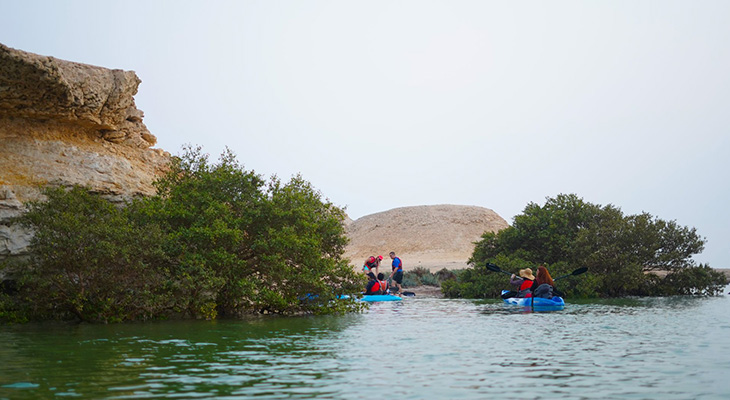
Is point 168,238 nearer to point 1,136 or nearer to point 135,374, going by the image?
point 1,136

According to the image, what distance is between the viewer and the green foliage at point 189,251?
1862 centimetres

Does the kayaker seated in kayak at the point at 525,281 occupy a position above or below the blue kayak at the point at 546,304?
above

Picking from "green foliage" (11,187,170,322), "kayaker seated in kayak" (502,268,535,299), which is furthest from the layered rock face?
"kayaker seated in kayak" (502,268,535,299)

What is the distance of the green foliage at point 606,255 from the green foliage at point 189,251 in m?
13.7

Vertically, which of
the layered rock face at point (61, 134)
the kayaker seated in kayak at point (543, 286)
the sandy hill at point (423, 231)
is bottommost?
the kayaker seated in kayak at point (543, 286)

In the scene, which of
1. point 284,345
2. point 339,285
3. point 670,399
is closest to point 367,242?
point 339,285

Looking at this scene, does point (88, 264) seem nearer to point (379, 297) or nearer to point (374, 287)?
point (379, 297)

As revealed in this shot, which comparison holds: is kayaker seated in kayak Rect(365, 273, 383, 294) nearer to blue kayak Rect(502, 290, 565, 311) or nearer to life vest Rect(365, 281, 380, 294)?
life vest Rect(365, 281, 380, 294)

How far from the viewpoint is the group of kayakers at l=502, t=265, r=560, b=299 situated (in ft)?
85.9

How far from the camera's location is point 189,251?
68.2ft

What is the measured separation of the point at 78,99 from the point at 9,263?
609 cm

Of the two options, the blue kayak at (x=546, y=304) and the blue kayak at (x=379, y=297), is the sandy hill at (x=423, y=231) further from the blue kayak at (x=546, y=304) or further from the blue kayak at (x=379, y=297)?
the blue kayak at (x=546, y=304)

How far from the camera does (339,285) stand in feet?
76.6

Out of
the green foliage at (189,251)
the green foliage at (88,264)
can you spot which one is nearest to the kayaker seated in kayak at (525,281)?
the green foliage at (189,251)
